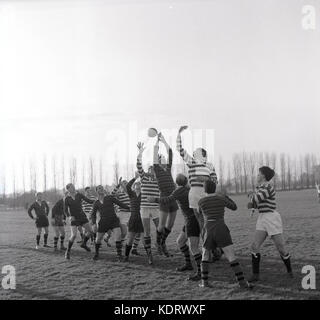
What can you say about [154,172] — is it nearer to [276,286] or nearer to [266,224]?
[266,224]

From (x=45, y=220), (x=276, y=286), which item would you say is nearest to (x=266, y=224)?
(x=276, y=286)

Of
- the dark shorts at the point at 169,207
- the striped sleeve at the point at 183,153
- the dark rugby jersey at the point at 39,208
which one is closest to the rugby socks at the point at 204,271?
the striped sleeve at the point at 183,153

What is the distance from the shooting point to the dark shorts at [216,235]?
6.67 meters

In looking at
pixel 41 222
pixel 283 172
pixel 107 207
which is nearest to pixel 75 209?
pixel 107 207

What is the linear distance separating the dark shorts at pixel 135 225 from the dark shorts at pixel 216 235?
3.09 m

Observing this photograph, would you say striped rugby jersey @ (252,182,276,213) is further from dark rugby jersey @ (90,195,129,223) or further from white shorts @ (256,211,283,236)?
dark rugby jersey @ (90,195,129,223)

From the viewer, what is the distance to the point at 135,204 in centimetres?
1005

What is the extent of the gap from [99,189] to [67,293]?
11.9ft

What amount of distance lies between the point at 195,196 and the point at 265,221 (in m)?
1.40

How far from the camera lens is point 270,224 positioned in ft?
23.5

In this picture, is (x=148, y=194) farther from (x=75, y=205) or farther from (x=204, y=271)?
(x=204, y=271)

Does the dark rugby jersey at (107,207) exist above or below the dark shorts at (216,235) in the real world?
above

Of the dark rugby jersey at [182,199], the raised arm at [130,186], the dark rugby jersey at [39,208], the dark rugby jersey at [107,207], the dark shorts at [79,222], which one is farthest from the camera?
the dark rugby jersey at [39,208]

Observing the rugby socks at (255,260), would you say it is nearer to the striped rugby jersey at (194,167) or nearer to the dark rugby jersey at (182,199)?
the dark rugby jersey at (182,199)
